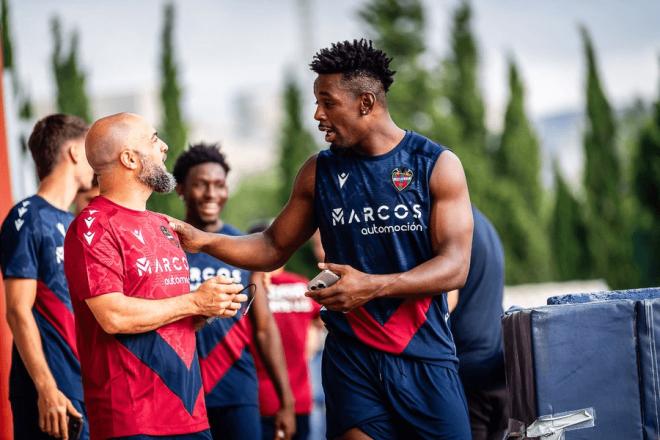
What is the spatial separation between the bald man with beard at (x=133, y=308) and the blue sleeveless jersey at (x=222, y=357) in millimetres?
1664

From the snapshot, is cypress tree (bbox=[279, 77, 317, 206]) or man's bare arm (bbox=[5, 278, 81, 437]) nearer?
man's bare arm (bbox=[5, 278, 81, 437])

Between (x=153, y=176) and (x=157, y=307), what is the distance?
1.99ft

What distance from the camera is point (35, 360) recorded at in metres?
4.82

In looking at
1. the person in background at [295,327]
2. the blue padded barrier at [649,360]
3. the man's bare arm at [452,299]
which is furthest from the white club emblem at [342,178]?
the person in background at [295,327]

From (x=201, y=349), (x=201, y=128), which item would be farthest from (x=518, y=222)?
(x=201, y=128)

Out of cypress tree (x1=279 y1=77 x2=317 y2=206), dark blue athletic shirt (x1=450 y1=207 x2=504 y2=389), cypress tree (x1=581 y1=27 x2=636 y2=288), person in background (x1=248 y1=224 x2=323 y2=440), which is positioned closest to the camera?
dark blue athletic shirt (x1=450 y1=207 x2=504 y2=389)

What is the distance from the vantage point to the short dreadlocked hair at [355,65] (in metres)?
4.24

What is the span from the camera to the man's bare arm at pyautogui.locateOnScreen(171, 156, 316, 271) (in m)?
4.48

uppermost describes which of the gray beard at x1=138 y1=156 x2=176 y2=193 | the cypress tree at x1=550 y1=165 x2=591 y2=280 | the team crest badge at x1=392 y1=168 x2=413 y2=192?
the gray beard at x1=138 y1=156 x2=176 y2=193

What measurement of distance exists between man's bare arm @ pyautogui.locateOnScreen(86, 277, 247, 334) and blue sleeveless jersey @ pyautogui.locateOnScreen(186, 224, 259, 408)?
1724 mm

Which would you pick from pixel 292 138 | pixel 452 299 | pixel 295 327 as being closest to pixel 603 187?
pixel 292 138

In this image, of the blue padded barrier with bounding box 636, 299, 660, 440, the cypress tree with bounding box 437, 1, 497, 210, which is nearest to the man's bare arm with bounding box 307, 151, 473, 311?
the blue padded barrier with bounding box 636, 299, 660, 440

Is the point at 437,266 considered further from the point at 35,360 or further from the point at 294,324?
the point at 294,324

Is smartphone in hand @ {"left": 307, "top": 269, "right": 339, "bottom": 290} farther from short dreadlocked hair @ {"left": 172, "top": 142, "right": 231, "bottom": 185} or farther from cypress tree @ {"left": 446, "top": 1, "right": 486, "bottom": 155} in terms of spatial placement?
cypress tree @ {"left": 446, "top": 1, "right": 486, "bottom": 155}
